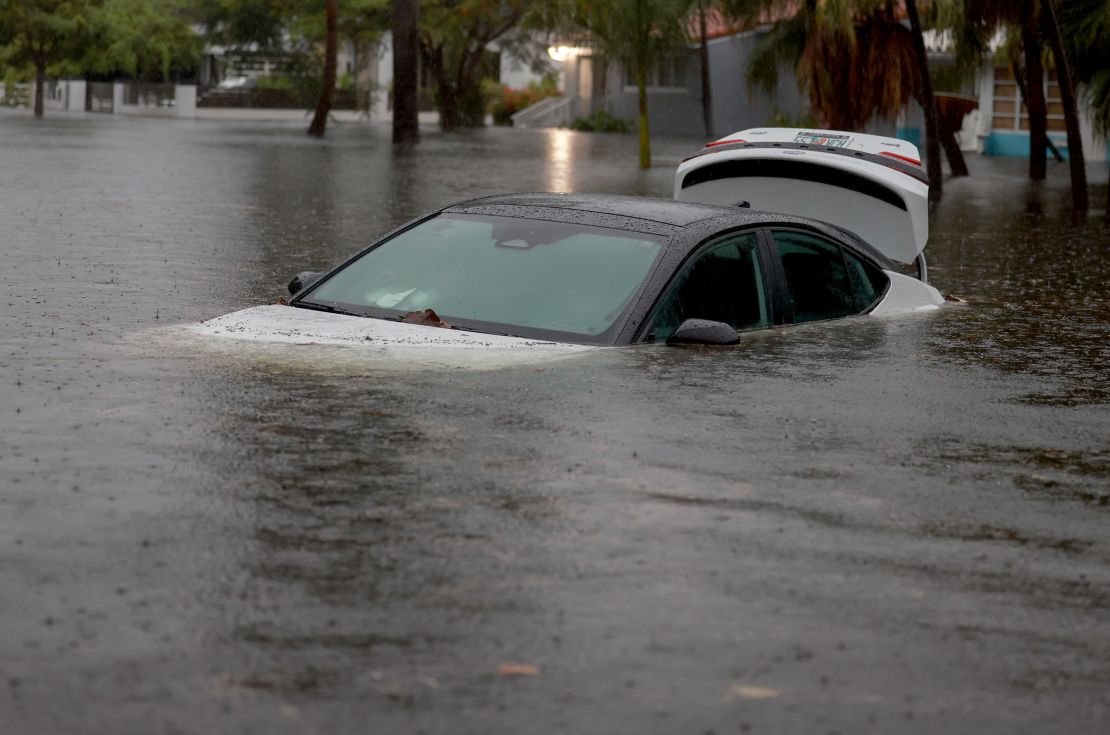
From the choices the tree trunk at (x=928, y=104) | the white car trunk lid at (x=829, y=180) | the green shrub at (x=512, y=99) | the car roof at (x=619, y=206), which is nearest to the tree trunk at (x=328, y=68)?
the tree trunk at (x=928, y=104)

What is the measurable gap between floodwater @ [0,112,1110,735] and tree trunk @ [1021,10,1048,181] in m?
21.0

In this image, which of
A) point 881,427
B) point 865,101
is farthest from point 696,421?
point 865,101

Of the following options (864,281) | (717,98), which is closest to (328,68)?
(717,98)

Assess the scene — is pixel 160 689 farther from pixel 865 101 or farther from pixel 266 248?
pixel 865 101

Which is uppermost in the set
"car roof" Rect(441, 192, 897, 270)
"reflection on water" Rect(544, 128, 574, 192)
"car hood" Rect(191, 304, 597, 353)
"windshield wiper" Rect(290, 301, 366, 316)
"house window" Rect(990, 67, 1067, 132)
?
"house window" Rect(990, 67, 1067, 132)

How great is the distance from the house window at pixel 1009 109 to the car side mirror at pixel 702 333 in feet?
135

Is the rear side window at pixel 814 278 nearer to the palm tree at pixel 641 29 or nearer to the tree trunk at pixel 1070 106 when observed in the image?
the tree trunk at pixel 1070 106

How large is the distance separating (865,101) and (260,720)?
101 feet

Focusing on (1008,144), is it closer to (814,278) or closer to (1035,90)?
(1035,90)

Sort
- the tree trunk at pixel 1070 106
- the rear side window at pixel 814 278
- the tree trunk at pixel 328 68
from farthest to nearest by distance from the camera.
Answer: the tree trunk at pixel 328 68 → the tree trunk at pixel 1070 106 → the rear side window at pixel 814 278

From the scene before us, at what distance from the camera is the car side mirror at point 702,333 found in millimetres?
9250

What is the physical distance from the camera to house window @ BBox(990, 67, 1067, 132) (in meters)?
48.8

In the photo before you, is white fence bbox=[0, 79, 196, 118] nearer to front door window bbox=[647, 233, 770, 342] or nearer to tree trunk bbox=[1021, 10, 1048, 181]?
tree trunk bbox=[1021, 10, 1048, 181]

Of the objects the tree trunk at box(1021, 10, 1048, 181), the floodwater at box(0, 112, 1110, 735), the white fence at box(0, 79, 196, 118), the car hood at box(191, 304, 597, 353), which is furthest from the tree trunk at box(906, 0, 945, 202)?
the white fence at box(0, 79, 196, 118)
